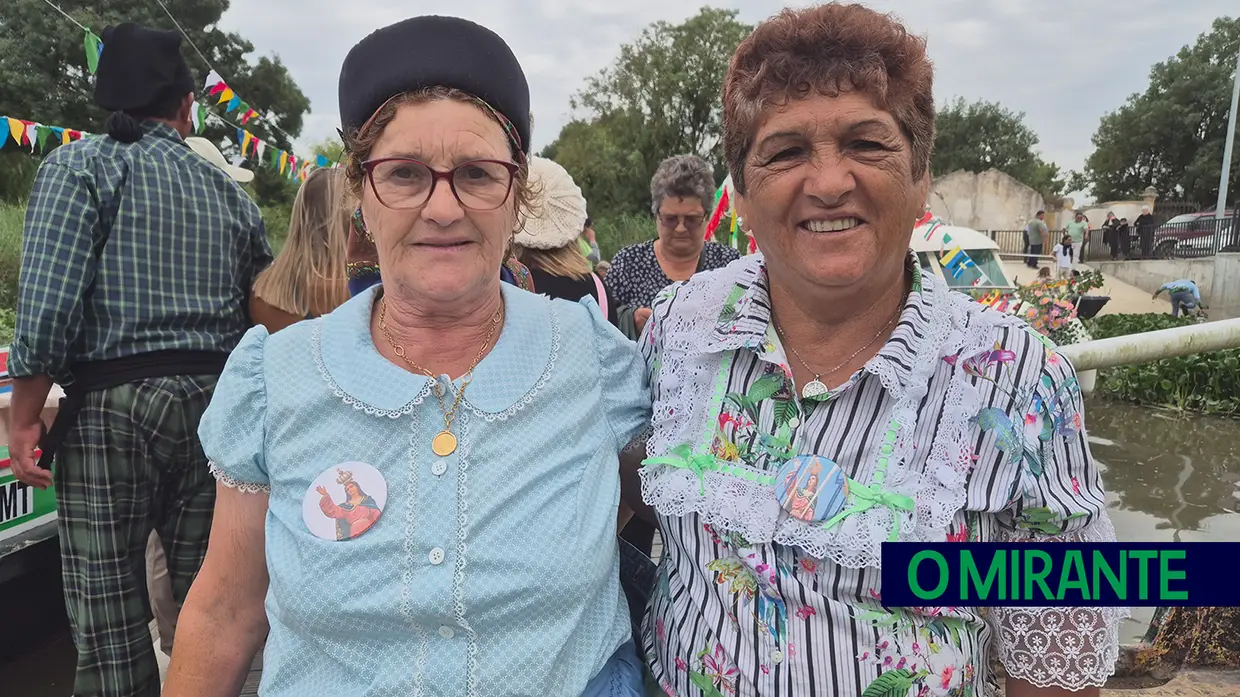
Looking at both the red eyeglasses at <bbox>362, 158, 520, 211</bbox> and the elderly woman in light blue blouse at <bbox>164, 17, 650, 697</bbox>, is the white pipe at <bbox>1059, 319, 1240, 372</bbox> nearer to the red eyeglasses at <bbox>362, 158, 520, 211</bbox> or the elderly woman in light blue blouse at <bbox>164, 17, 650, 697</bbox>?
the elderly woman in light blue blouse at <bbox>164, 17, 650, 697</bbox>

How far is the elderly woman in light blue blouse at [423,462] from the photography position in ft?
4.47

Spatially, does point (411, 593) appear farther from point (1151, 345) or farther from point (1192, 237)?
point (1192, 237)

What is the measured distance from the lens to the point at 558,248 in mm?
3488

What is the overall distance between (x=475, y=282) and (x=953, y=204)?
3465cm

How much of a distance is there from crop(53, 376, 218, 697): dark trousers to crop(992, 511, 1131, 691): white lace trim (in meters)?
2.49

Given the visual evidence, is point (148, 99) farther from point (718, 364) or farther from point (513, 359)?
point (718, 364)

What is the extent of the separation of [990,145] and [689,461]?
198ft

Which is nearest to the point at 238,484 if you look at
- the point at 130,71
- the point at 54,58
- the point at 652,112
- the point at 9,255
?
the point at 130,71

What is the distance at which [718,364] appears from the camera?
1619 millimetres

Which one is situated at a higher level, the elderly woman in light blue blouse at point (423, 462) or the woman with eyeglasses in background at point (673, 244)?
the woman with eyeglasses in background at point (673, 244)

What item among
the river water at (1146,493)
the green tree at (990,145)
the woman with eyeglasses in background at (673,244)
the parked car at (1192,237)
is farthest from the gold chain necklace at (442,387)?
the green tree at (990,145)

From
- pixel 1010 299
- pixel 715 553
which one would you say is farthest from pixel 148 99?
pixel 1010 299

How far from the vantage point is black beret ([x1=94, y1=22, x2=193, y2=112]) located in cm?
263

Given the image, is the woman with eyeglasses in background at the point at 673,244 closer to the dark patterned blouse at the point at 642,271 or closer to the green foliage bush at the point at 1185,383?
the dark patterned blouse at the point at 642,271
